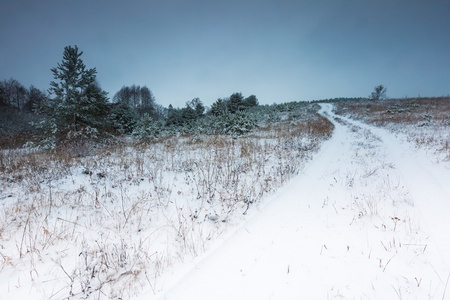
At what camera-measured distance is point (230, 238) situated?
114 inches

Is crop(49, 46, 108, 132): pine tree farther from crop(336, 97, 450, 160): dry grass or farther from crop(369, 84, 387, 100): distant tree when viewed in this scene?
crop(369, 84, 387, 100): distant tree

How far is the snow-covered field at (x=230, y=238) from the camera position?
200cm

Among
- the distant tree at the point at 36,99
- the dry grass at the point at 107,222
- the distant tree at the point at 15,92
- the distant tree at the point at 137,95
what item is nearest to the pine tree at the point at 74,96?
the distant tree at the point at 36,99

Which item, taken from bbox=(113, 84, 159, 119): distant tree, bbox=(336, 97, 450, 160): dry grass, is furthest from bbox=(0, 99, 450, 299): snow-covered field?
bbox=(113, 84, 159, 119): distant tree

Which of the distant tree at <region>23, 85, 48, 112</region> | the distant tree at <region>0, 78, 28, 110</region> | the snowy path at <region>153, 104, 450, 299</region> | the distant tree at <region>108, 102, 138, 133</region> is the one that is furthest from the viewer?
the distant tree at <region>0, 78, 28, 110</region>

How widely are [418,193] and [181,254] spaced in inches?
202

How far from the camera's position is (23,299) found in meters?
1.91

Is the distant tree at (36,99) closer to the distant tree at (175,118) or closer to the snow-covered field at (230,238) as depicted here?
the snow-covered field at (230,238)

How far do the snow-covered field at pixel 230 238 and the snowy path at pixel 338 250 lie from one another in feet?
0.05

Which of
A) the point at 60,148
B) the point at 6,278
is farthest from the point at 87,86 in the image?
the point at 6,278

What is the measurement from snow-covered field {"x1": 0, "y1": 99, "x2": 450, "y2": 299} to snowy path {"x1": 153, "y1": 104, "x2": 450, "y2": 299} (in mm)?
14

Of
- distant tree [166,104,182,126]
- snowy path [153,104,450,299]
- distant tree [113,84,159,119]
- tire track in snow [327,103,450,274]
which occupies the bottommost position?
snowy path [153,104,450,299]

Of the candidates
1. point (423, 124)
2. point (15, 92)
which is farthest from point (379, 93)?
point (15, 92)

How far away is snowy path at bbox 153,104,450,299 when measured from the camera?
192 cm
